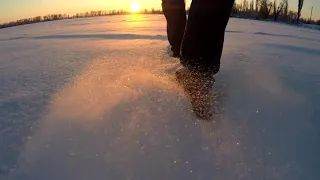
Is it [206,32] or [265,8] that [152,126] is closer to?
[206,32]

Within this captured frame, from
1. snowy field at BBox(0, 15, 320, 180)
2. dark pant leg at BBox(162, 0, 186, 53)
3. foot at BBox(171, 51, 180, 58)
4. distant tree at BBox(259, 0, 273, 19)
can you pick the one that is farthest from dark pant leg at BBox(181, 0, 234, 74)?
distant tree at BBox(259, 0, 273, 19)

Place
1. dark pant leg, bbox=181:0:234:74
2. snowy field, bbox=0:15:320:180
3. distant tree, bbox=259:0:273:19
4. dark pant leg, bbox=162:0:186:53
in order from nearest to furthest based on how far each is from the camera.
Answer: snowy field, bbox=0:15:320:180
dark pant leg, bbox=181:0:234:74
dark pant leg, bbox=162:0:186:53
distant tree, bbox=259:0:273:19

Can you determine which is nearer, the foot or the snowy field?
the snowy field

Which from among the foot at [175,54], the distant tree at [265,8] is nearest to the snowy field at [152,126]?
the foot at [175,54]

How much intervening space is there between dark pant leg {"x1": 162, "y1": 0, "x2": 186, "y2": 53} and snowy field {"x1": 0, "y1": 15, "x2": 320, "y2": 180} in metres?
0.76

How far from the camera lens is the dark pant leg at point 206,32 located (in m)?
2.00

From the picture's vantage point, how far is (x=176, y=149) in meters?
1.22

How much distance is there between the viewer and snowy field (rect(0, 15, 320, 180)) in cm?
112

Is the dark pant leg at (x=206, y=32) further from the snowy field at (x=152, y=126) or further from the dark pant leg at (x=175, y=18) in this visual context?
the dark pant leg at (x=175, y=18)

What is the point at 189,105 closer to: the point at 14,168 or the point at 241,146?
the point at 241,146

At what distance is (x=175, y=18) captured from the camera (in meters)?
2.85

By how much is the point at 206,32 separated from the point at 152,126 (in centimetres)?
89

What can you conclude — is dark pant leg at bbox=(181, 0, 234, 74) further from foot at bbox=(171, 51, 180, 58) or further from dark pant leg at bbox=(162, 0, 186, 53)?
dark pant leg at bbox=(162, 0, 186, 53)

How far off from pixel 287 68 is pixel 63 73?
143cm
